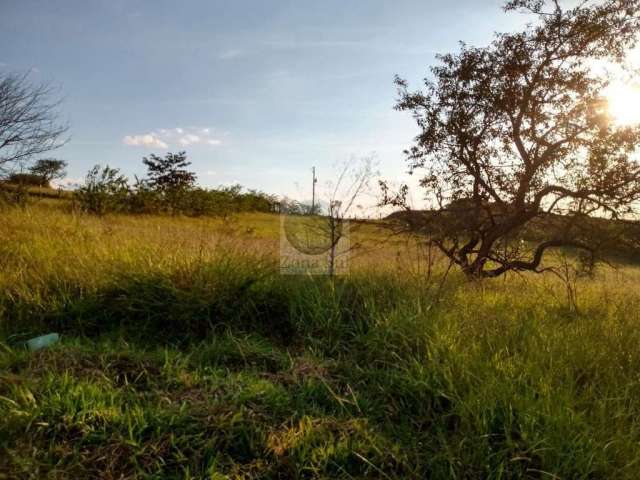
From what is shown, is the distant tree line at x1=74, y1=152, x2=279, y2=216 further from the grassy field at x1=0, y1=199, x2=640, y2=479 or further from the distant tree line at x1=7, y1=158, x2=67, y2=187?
the grassy field at x1=0, y1=199, x2=640, y2=479

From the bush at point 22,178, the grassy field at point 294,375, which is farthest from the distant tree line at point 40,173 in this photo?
the grassy field at point 294,375

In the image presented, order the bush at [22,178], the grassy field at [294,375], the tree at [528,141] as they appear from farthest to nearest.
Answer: the bush at [22,178], the tree at [528,141], the grassy field at [294,375]

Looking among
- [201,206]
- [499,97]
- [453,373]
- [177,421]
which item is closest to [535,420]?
[453,373]

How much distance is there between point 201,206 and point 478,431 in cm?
1654

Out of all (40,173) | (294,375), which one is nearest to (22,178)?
(40,173)

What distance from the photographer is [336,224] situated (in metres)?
5.89

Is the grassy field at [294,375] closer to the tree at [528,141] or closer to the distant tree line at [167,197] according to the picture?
the tree at [528,141]

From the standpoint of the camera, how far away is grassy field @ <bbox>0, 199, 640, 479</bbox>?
2.18m

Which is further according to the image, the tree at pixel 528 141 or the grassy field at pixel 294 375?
the tree at pixel 528 141

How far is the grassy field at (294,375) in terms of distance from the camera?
2.18 m

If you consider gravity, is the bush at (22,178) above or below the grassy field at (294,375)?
above

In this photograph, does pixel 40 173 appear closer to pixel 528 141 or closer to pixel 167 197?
pixel 167 197

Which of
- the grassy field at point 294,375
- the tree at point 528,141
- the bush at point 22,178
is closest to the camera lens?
the grassy field at point 294,375

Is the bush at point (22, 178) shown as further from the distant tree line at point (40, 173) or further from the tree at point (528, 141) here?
the tree at point (528, 141)
